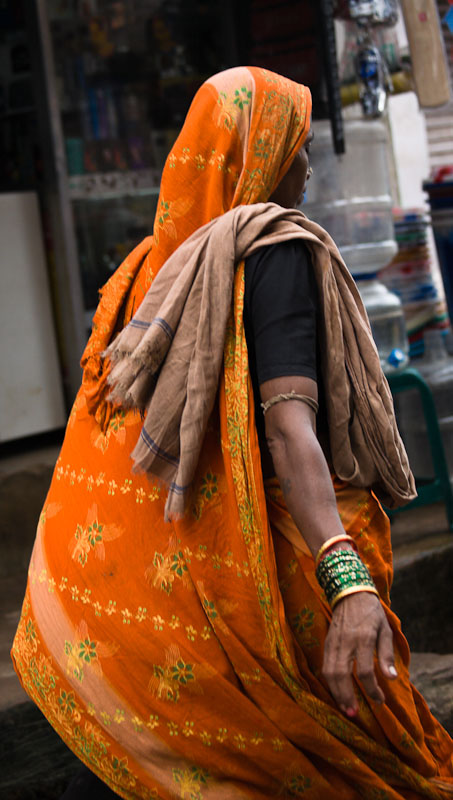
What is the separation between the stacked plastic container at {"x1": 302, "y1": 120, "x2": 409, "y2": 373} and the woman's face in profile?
9.62ft

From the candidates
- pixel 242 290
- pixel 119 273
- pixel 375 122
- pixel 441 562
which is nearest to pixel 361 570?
pixel 242 290

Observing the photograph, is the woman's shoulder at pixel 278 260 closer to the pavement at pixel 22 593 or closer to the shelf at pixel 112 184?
the pavement at pixel 22 593

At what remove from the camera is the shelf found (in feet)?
15.6

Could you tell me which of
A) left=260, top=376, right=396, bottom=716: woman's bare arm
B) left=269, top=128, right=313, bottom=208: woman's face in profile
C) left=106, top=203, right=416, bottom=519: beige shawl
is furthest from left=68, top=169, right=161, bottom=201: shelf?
left=260, top=376, right=396, bottom=716: woman's bare arm

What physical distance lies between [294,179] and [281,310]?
346 mm

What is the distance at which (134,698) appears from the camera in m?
1.64

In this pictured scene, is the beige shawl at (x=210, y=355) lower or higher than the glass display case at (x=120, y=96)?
lower

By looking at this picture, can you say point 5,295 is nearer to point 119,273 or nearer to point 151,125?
point 151,125

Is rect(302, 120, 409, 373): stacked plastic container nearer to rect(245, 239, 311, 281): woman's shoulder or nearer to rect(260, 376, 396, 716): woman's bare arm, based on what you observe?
rect(245, 239, 311, 281): woman's shoulder

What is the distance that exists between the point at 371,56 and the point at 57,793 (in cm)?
354

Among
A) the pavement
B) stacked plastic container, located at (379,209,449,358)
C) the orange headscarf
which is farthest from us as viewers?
stacked plastic container, located at (379,209,449,358)

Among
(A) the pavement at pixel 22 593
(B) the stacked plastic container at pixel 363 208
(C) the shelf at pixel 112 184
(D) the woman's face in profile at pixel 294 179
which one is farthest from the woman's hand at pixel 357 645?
(C) the shelf at pixel 112 184

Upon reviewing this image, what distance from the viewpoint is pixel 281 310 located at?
59.5 inches

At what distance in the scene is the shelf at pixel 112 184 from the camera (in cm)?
475
